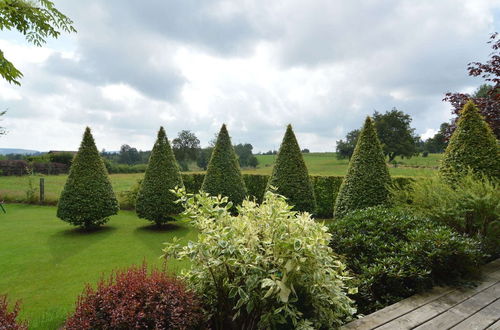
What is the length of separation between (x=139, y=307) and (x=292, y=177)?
8.46 meters

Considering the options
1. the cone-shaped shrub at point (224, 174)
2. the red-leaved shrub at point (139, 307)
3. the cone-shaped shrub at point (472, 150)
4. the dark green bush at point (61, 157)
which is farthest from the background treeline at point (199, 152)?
the red-leaved shrub at point (139, 307)

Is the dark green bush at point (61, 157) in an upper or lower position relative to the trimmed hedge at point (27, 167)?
upper

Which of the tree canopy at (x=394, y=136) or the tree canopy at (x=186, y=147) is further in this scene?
the tree canopy at (x=186, y=147)

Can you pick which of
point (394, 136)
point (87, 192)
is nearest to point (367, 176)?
point (87, 192)

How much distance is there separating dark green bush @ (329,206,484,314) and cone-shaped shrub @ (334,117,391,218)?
3206mm

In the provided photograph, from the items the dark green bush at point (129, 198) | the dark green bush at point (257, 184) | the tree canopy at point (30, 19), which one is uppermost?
the tree canopy at point (30, 19)

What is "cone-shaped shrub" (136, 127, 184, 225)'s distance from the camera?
32.7ft

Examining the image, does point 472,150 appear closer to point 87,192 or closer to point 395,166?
point 87,192

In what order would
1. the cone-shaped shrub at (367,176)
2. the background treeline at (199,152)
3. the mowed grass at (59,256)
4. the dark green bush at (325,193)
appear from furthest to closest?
1. the background treeline at (199,152)
2. the dark green bush at (325,193)
3. the cone-shaped shrub at (367,176)
4. the mowed grass at (59,256)

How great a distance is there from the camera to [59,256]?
730 centimetres

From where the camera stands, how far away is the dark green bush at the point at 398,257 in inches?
143

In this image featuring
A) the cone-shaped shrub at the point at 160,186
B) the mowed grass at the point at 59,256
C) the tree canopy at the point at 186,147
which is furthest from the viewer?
the tree canopy at the point at 186,147

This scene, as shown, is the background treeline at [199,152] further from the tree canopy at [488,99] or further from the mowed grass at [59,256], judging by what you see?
the mowed grass at [59,256]

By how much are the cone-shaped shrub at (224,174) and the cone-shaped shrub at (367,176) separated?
4156 mm
